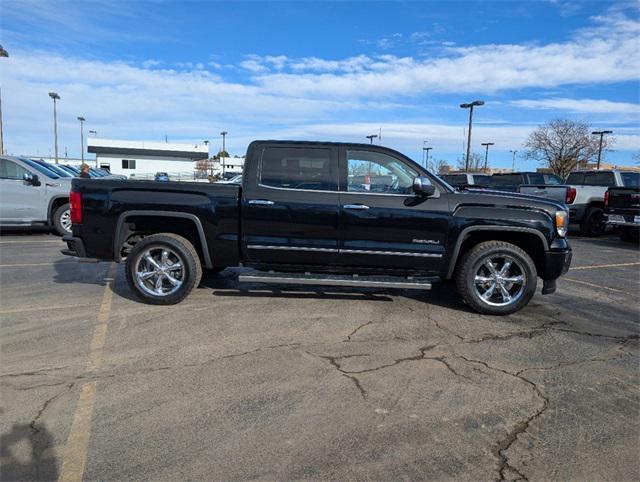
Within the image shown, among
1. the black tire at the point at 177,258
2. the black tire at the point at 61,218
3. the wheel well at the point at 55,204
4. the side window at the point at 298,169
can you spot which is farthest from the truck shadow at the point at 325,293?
the wheel well at the point at 55,204

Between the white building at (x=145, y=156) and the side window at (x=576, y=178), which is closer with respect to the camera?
the side window at (x=576, y=178)

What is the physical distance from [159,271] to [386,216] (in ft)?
9.12

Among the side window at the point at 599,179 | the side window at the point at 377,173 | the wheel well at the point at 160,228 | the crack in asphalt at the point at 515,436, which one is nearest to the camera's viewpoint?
the crack in asphalt at the point at 515,436

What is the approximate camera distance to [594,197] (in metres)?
14.8

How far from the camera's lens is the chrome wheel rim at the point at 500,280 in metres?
5.75

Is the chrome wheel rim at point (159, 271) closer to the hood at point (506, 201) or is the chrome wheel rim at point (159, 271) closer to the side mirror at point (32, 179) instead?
the hood at point (506, 201)

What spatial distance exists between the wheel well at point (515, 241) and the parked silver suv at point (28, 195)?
9.45m

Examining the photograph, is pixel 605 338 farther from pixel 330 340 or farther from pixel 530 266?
pixel 330 340

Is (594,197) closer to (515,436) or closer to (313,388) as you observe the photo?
(515,436)

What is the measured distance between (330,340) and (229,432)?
1.83 meters

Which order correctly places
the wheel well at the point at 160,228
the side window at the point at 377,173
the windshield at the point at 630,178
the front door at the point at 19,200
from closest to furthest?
the side window at the point at 377,173
the wheel well at the point at 160,228
the front door at the point at 19,200
the windshield at the point at 630,178

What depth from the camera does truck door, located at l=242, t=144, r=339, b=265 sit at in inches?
226

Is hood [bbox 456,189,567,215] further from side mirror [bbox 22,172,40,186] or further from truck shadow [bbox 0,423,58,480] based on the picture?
side mirror [bbox 22,172,40,186]

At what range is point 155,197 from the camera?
19.2ft
